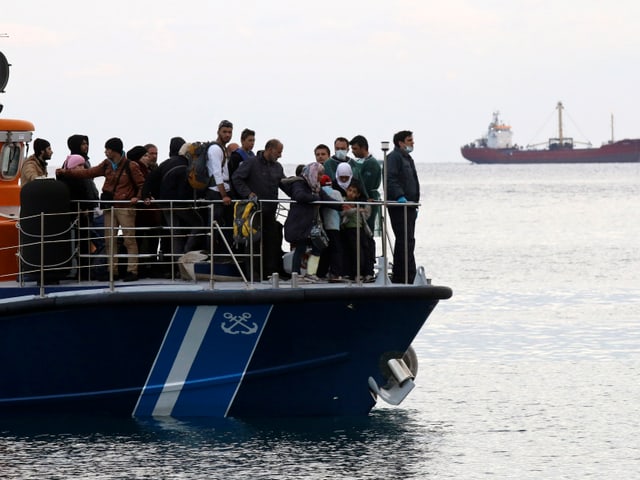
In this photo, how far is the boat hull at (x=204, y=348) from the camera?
40.3 feet

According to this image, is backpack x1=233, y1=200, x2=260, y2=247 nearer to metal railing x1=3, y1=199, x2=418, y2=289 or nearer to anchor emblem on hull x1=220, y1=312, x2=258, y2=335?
metal railing x1=3, y1=199, x2=418, y2=289

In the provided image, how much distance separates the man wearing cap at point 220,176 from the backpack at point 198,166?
0.12 feet

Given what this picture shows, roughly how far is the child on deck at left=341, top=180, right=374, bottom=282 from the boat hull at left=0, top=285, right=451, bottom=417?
0.63 meters

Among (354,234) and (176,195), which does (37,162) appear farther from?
(354,234)

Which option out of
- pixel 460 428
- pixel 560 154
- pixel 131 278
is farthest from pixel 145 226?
pixel 560 154

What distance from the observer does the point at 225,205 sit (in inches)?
512

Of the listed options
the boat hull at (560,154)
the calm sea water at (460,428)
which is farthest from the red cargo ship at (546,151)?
the calm sea water at (460,428)

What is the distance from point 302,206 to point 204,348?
147 centimetres

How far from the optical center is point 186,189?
1303 centimetres

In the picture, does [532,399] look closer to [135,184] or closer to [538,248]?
[135,184]

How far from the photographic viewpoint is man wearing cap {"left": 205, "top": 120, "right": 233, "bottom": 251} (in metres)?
12.9

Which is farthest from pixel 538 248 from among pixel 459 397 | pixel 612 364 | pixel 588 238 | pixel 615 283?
pixel 459 397

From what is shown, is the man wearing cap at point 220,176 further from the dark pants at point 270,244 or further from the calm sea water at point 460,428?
the calm sea water at point 460,428

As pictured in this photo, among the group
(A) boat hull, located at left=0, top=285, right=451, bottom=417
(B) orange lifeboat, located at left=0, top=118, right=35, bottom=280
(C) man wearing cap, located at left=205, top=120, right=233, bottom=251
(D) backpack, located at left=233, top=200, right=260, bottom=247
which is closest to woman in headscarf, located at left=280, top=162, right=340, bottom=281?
(D) backpack, located at left=233, top=200, right=260, bottom=247
